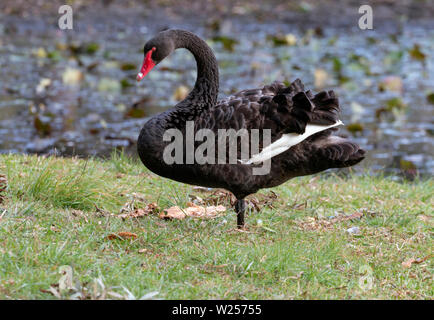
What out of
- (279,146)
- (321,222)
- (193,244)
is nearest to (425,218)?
(321,222)

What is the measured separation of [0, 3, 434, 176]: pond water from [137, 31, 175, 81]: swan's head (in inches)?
72.7

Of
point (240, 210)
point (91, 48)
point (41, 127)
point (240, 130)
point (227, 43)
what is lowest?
point (240, 210)

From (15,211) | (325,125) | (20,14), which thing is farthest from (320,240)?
(20,14)

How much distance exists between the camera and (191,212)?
14.3ft

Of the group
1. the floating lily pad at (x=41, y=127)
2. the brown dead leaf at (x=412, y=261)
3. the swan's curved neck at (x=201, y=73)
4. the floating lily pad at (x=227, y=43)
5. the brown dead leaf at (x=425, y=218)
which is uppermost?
the floating lily pad at (x=227, y=43)

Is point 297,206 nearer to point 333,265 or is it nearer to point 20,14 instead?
point 333,265

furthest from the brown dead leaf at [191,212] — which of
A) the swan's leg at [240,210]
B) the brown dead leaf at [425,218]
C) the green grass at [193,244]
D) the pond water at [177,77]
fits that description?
the pond water at [177,77]

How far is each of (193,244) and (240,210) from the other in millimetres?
481

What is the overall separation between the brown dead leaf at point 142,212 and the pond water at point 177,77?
5.00 ft

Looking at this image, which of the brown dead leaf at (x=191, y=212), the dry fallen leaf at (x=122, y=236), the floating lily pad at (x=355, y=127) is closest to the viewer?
the dry fallen leaf at (x=122, y=236)

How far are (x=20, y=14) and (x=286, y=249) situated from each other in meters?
10.9

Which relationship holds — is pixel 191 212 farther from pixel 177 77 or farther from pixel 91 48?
pixel 91 48

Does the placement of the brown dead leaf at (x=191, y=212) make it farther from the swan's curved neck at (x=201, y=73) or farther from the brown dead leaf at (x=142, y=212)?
the swan's curved neck at (x=201, y=73)

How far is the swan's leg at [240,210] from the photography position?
4.20 metres
